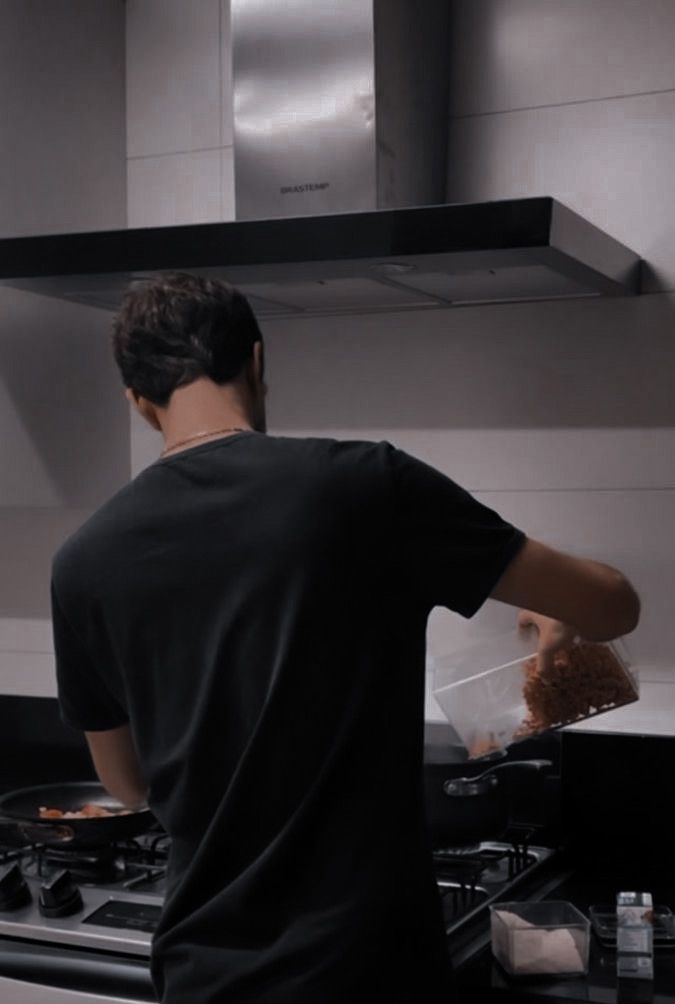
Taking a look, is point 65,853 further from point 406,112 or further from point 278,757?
point 406,112

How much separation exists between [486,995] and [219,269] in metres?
0.82

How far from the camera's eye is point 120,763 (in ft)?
4.70

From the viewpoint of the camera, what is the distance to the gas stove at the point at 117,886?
161 cm

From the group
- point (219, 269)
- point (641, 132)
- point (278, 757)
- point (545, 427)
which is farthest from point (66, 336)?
point (278, 757)

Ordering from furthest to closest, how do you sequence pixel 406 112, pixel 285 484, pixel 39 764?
pixel 39 764 → pixel 406 112 → pixel 285 484

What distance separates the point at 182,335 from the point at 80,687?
36 cm

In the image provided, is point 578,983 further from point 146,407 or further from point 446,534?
point 146,407

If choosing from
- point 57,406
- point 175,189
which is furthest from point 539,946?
point 175,189

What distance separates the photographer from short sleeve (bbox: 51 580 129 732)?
4.39ft

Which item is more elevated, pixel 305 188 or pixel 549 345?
pixel 305 188

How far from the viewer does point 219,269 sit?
1.59m

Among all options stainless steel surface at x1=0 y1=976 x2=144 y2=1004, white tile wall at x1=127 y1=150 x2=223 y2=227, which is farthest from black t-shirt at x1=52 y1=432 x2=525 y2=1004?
white tile wall at x1=127 y1=150 x2=223 y2=227

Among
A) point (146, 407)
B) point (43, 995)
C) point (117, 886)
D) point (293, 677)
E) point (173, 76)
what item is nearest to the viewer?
point (293, 677)

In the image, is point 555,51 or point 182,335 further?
point 555,51
